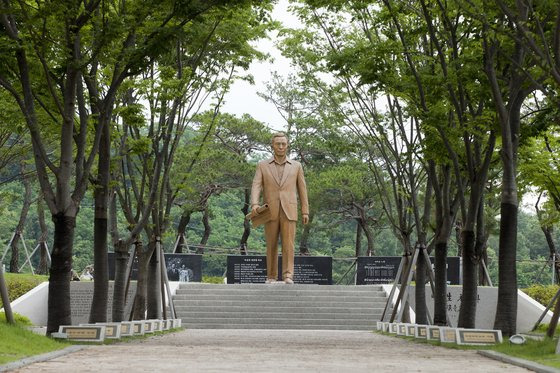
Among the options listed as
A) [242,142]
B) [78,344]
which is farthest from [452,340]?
[242,142]

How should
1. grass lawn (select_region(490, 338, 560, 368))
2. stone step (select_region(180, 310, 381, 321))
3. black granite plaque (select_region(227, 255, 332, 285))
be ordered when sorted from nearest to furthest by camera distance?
grass lawn (select_region(490, 338, 560, 368)), stone step (select_region(180, 310, 381, 321)), black granite plaque (select_region(227, 255, 332, 285))

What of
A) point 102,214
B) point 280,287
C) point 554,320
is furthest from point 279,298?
point 554,320

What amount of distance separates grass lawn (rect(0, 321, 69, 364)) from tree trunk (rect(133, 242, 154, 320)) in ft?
26.6

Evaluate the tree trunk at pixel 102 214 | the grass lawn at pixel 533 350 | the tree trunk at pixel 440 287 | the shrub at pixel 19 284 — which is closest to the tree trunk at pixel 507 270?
the grass lawn at pixel 533 350

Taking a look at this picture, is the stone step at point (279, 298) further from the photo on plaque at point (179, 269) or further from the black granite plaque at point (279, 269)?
the photo on plaque at point (179, 269)

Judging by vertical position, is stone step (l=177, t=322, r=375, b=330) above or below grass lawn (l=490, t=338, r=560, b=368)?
above

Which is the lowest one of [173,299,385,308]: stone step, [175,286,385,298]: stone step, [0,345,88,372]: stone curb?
[0,345,88,372]: stone curb

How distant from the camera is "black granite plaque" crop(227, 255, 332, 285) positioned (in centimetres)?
3256

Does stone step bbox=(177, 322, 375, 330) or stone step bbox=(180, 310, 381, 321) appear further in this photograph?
stone step bbox=(180, 310, 381, 321)

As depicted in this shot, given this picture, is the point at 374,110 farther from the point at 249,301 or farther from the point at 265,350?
the point at 265,350

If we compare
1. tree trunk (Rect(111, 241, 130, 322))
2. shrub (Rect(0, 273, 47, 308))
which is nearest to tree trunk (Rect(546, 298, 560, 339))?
tree trunk (Rect(111, 241, 130, 322))

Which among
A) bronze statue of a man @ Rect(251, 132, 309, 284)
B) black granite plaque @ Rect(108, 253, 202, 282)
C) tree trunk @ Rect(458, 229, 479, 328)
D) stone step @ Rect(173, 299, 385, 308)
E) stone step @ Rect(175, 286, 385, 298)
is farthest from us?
black granite plaque @ Rect(108, 253, 202, 282)

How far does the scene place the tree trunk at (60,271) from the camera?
46.6 ft

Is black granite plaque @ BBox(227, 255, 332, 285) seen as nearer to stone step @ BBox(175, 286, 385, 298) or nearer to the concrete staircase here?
the concrete staircase
